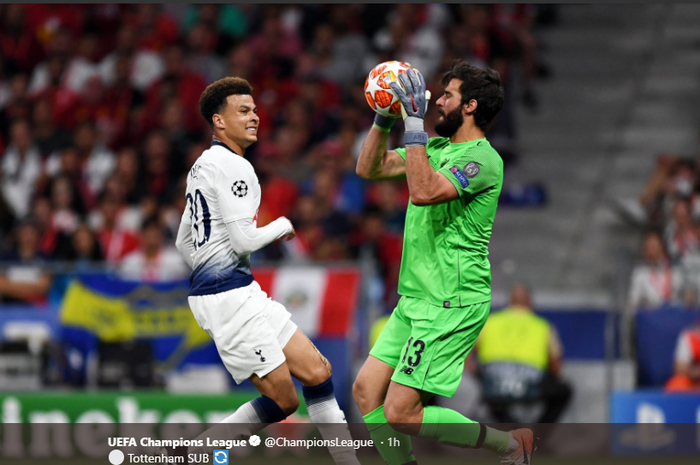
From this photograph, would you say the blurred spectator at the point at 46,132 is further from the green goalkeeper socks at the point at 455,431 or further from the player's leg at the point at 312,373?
the green goalkeeper socks at the point at 455,431

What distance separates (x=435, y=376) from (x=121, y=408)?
5.29 metres

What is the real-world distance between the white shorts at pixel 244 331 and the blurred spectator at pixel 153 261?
5.14m

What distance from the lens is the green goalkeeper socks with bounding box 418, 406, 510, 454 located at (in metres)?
6.07

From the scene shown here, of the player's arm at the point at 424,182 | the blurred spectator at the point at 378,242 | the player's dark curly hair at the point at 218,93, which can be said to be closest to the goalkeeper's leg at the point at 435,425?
the player's arm at the point at 424,182

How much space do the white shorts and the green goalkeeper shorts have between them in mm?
719

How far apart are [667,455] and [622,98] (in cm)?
705

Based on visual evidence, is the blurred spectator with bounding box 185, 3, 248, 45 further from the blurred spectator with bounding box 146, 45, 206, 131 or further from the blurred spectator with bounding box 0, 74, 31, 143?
the blurred spectator with bounding box 0, 74, 31, 143

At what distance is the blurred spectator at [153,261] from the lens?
11.0 m

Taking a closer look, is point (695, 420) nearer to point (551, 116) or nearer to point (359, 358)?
point (359, 358)

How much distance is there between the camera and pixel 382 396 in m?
6.19

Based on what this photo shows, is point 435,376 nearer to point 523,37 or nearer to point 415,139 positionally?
point 415,139

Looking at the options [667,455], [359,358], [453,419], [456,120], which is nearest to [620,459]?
[667,455]

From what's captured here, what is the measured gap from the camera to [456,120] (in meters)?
6.23

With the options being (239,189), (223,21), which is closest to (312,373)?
(239,189)
